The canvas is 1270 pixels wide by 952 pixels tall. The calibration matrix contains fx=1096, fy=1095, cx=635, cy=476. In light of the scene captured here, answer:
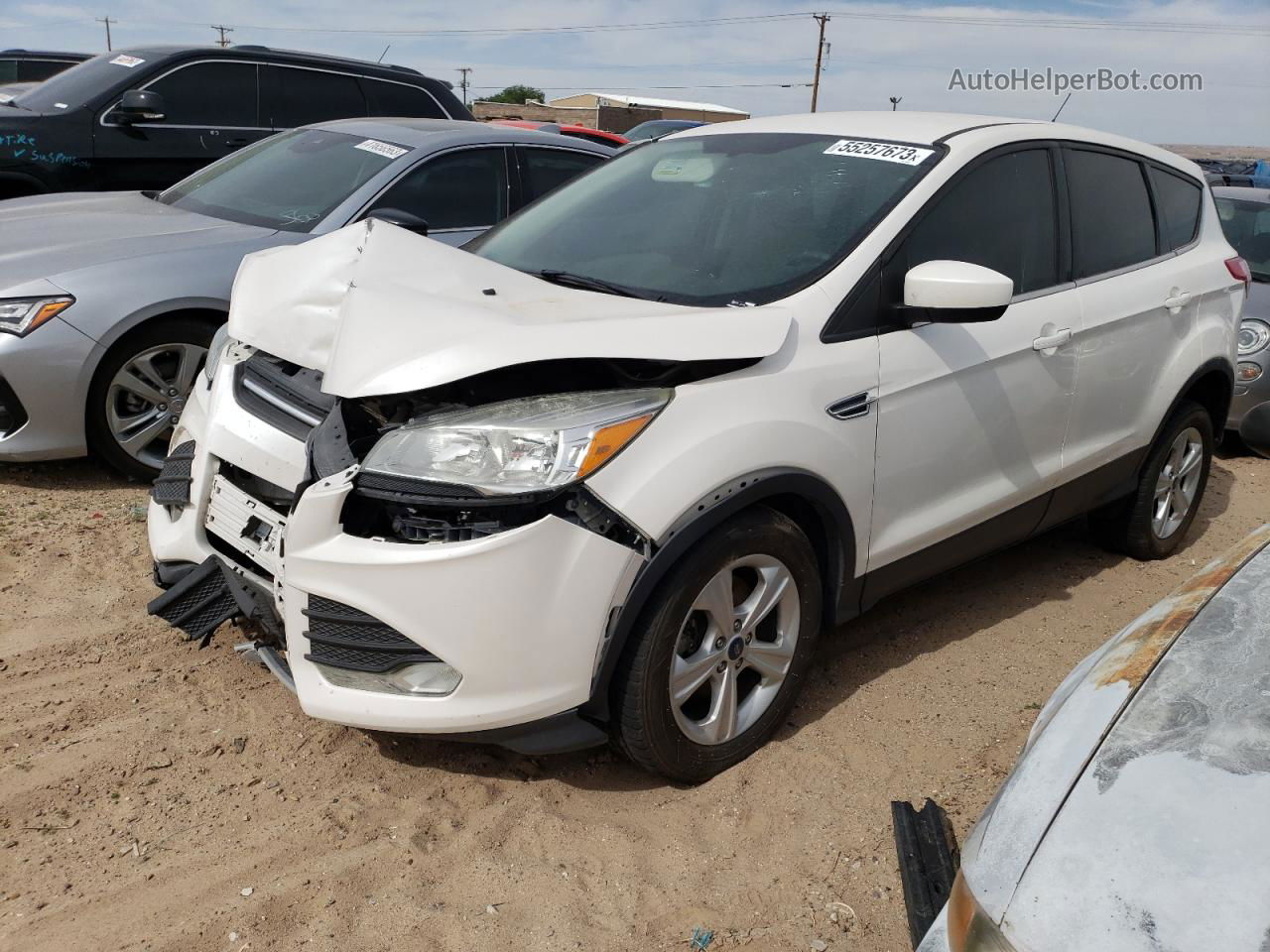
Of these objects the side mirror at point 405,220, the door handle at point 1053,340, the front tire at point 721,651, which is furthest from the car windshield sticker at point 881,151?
the side mirror at point 405,220

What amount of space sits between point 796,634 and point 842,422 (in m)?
0.61

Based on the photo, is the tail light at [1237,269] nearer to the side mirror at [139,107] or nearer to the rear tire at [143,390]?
the rear tire at [143,390]

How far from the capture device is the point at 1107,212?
161 inches

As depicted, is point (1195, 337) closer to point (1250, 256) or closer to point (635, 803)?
point (635, 803)

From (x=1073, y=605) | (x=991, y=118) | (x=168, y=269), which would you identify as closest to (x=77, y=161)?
(x=168, y=269)

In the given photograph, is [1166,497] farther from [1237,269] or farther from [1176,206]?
[1176,206]

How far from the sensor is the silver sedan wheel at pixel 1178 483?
15.4 feet

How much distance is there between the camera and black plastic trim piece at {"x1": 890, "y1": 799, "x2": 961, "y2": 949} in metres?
2.23

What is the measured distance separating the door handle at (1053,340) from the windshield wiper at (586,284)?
4.48 feet

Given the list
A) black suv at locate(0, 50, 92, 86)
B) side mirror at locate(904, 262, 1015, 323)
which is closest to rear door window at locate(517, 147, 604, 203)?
side mirror at locate(904, 262, 1015, 323)

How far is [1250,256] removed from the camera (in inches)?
306

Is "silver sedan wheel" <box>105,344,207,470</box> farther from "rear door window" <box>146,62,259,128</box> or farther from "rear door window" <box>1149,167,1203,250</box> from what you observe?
"rear door window" <box>1149,167,1203,250</box>

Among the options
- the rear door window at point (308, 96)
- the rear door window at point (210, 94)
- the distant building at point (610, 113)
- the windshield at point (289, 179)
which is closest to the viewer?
the windshield at point (289, 179)

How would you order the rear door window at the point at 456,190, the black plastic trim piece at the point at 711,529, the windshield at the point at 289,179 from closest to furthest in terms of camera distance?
1. the black plastic trim piece at the point at 711,529
2. the windshield at the point at 289,179
3. the rear door window at the point at 456,190
